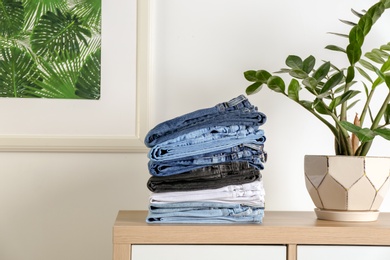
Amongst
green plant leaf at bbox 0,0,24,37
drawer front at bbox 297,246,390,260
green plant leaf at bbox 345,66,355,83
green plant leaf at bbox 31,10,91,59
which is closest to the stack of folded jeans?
drawer front at bbox 297,246,390,260

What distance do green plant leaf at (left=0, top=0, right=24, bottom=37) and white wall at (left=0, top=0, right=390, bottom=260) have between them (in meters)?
0.36

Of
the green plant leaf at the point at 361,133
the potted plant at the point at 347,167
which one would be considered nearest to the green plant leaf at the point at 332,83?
the potted plant at the point at 347,167

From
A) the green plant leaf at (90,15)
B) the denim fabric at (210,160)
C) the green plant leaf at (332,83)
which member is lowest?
the denim fabric at (210,160)

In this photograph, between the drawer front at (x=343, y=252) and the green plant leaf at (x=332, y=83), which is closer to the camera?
the drawer front at (x=343, y=252)

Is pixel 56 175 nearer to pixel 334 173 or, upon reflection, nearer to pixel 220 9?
pixel 220 9

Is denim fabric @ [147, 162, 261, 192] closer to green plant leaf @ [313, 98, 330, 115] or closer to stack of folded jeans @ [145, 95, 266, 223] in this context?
stack of folded jeans @ [145, 95, 266, 223]

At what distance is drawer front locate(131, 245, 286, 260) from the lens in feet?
4.90

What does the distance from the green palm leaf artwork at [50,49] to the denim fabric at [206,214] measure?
22.7 inches

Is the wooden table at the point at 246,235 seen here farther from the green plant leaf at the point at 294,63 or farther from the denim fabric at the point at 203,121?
the green plant leaf at the point at 294,63

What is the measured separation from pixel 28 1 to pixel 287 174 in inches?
36.7

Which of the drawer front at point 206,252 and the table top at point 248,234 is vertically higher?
the table top at point 248,234

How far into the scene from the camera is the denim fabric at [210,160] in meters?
1.58

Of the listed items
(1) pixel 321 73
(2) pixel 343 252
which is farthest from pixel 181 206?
(1) pixel 321 73

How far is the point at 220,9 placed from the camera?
2047mm
